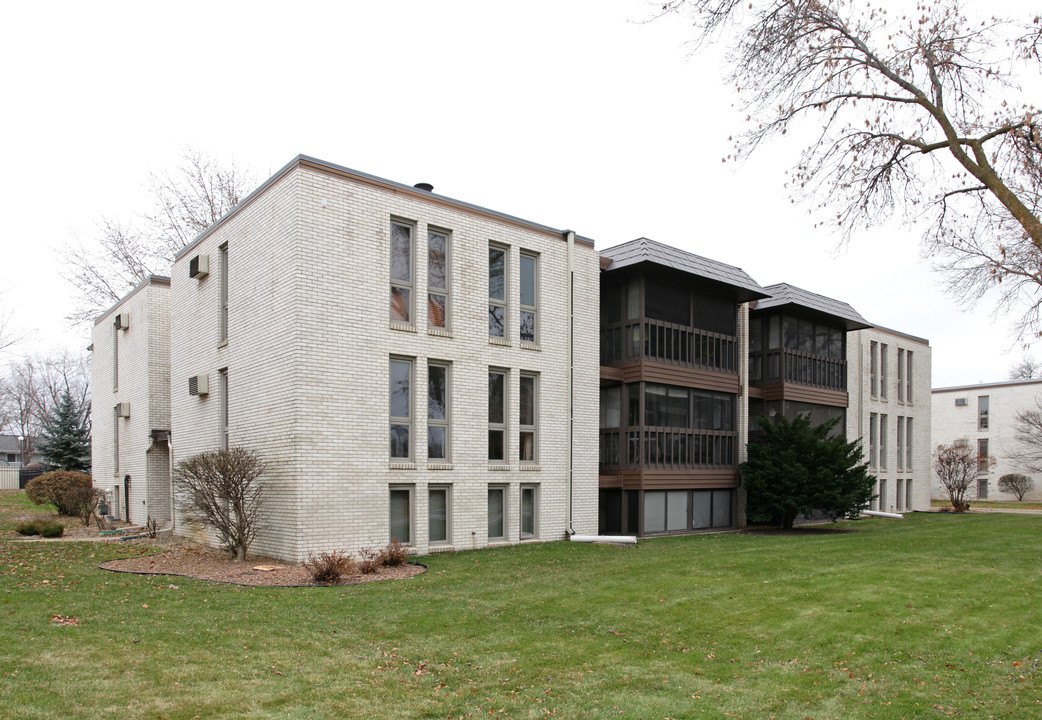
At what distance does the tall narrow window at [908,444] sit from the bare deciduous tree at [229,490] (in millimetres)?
26071

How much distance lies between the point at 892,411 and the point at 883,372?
5.24 feet

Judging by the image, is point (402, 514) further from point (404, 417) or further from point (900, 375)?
point (900, 375)

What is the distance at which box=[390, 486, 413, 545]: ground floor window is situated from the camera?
14.6 m

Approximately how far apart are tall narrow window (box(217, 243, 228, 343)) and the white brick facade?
12 centimetres

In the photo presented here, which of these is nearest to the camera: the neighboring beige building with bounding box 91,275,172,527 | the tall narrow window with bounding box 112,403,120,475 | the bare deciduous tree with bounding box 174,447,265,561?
the bare deciduous tree with bounding box 174,447,265,561

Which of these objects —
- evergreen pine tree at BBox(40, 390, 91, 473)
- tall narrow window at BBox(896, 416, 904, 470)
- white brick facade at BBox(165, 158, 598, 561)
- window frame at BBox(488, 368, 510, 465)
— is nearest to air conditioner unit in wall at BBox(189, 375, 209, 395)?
white brick facade at BBox(165, 158, 598, 561)

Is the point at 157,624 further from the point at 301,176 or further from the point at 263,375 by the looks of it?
the point at 301,176

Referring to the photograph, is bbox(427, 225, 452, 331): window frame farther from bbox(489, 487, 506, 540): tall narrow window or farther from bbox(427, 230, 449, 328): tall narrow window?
bbox(489, 487, 506, 540): tall narrow window

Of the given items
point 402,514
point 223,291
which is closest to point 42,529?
point 223,291

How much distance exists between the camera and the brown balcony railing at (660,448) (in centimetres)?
1903

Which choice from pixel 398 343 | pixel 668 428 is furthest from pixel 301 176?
pixel 668 428

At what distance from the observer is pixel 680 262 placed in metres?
19.5

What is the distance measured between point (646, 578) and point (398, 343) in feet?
20.8

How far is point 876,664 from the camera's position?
7.14m
